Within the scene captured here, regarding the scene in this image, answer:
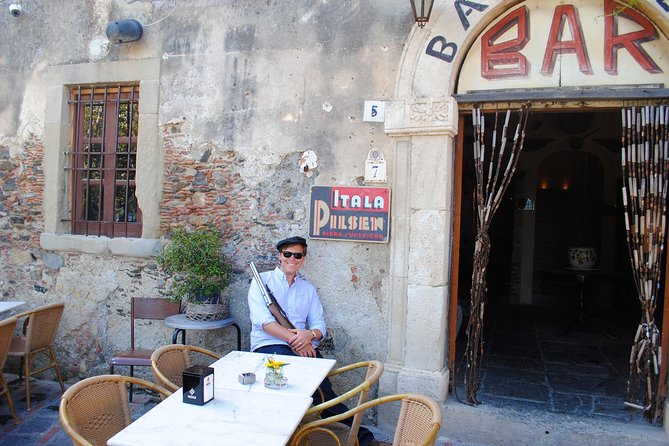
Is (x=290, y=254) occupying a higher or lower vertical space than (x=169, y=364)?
higher

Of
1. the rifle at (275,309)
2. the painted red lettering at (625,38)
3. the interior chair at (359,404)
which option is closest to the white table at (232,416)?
the interior chair at (359,404)

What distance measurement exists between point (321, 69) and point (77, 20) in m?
2.68

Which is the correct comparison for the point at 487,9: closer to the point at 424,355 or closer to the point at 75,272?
the point at 424,355

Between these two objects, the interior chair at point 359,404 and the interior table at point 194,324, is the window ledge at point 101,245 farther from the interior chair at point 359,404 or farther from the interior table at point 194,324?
the interior chair at point 359,404

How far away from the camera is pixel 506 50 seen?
420 centimetres

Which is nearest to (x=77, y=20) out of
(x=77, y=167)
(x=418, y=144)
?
(x=77, y=167)

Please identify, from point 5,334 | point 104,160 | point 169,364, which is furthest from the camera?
point 104,160

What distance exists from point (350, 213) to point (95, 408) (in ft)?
7.85

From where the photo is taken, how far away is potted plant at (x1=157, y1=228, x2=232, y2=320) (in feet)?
14.9

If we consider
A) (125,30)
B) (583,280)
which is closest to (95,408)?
(125,30)

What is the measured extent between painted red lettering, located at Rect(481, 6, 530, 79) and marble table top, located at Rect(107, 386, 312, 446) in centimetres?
288

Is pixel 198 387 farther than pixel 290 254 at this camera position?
No

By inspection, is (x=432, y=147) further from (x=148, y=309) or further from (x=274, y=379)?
(x=148, y=309)

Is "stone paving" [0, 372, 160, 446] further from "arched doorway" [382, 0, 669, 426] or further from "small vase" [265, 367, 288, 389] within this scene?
"arched doorway" [382, 0, 669, 426]
